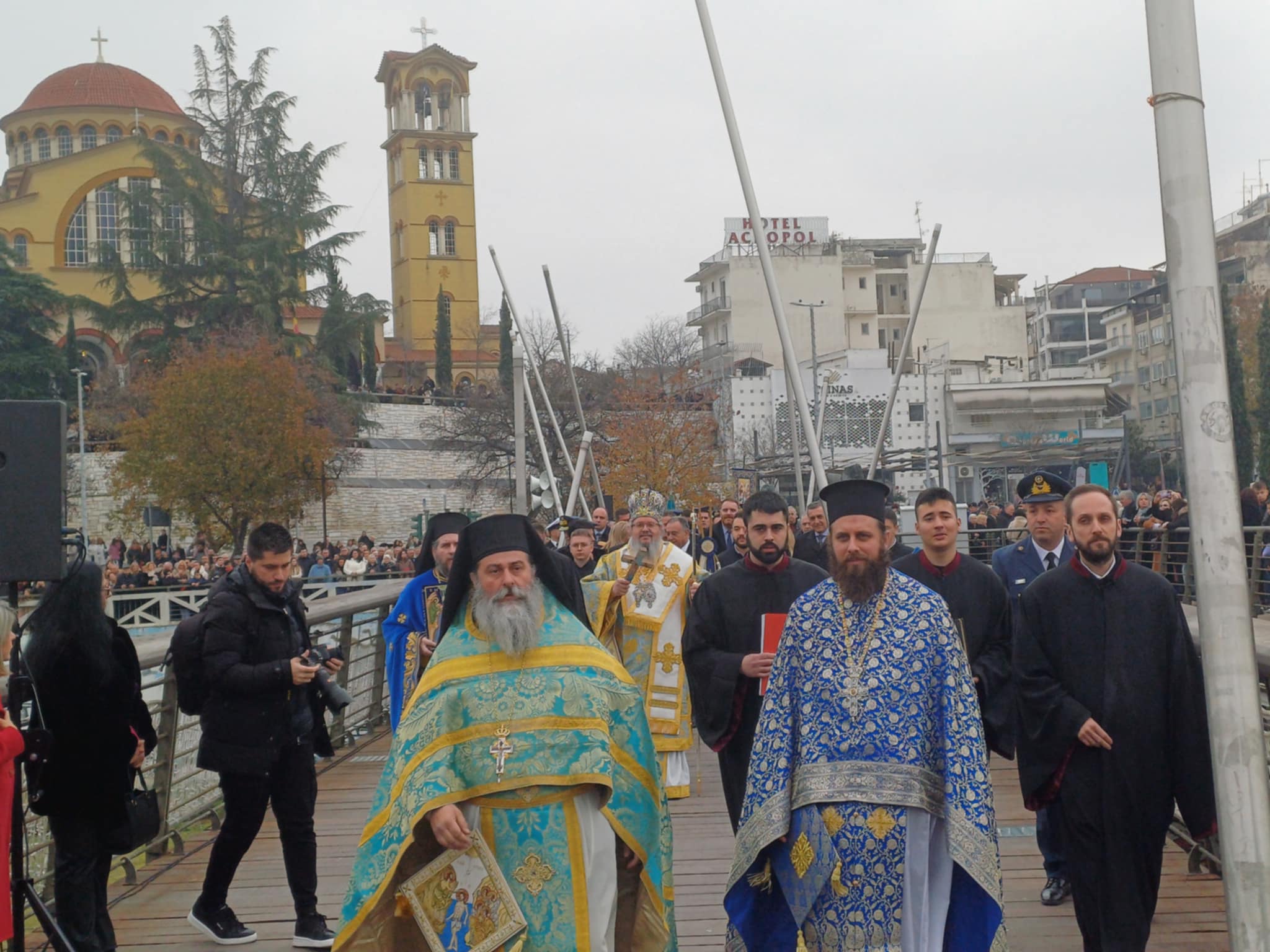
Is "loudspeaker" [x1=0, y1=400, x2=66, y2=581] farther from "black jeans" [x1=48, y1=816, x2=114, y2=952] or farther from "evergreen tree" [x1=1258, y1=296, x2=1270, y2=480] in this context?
"evergreen tree" [x1=1258, y1=296, x2=1270, y2=480]

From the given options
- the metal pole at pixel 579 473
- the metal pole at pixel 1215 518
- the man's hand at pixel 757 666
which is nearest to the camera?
the metal pole at pixel 1215 518

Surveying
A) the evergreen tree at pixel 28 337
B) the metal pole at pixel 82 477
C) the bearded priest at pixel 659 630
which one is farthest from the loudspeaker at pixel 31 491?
the evergreen tree at pixel 28 337

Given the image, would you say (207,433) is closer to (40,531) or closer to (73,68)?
(40,531)

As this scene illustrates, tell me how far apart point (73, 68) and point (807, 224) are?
42720 millimetres

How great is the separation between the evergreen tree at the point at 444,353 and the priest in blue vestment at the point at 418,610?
71.9 meters

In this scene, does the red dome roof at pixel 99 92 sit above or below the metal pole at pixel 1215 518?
above

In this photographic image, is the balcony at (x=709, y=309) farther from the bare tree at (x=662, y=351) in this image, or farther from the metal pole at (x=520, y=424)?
the metal pole at (x=520, y=424)

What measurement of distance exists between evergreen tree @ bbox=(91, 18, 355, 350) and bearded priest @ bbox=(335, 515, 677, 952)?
5045 centimetres

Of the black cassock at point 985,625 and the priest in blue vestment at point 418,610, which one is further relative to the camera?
the priest in blue vestment at point 418,610

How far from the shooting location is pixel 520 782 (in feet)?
15.8

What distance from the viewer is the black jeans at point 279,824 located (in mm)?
6645

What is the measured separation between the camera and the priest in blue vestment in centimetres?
783

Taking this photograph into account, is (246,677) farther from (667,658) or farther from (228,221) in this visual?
(228,221)

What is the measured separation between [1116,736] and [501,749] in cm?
230
